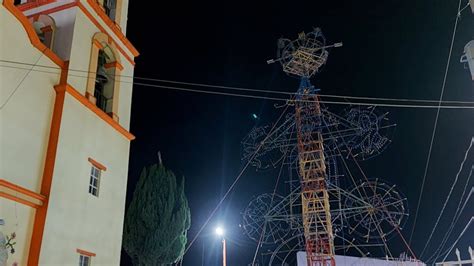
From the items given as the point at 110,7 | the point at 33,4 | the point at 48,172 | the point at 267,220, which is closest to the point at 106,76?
the point at 110,7

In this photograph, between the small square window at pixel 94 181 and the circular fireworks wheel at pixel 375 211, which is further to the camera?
the circular fireworks wheel at pixel 375 211

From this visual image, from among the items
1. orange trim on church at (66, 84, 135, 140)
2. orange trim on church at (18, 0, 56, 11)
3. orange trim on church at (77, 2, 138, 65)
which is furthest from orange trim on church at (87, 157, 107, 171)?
orange trim on church at (18, 0, 56, 11)

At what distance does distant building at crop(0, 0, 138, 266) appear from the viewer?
7582 millimetres

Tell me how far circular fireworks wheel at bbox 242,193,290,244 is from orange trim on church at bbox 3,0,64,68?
8.99 m

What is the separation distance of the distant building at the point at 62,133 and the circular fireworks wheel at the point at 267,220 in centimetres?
621

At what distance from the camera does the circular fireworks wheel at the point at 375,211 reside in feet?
45.0

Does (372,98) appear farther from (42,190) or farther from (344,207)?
(42,190)

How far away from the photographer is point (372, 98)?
1516 centimetres

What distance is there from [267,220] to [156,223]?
14.8 ft

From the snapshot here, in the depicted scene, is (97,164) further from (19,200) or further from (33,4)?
(33,4)

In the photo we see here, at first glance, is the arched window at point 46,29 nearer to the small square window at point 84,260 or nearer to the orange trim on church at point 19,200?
the orange trim on church at point 19,200

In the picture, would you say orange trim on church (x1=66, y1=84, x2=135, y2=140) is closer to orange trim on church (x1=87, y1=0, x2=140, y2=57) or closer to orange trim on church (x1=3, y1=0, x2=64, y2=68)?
orange trim on church (x1=3, y1=0, x2=64, y2=68)

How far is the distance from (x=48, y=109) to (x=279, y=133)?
9.79 meters

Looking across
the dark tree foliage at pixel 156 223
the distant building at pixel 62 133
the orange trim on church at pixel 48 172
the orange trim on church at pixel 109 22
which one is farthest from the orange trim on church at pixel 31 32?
the dark tree foliage at pixel 156 223
